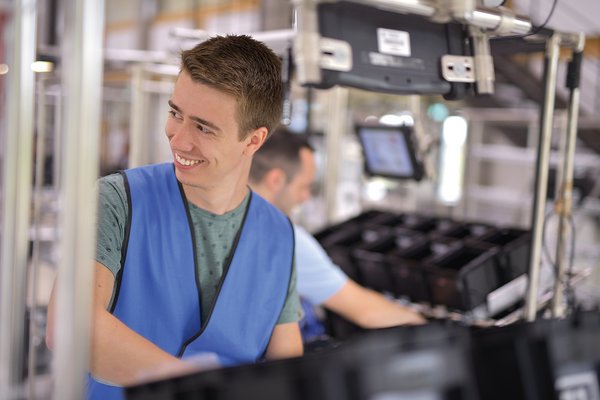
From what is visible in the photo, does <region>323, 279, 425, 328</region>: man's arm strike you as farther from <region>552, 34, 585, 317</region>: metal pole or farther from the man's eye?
the man's eye

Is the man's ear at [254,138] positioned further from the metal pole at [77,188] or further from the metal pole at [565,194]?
the metal pole at [565,194]

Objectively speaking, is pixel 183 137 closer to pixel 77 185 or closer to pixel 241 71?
pixel 241 71

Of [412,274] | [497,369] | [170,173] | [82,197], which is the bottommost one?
[412,274]

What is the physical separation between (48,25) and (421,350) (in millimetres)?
7090

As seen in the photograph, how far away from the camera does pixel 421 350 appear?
982 millimetres

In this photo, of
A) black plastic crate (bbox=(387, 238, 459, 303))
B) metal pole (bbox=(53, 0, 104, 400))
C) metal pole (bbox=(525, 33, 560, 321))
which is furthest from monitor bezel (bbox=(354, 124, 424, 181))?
metal pole (bbox=(53, 0, 104, 400))

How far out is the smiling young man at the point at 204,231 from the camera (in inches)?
54.9

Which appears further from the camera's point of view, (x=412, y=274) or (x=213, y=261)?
(x=412, y=274)

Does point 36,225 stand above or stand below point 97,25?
below

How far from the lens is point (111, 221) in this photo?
4.59 feet

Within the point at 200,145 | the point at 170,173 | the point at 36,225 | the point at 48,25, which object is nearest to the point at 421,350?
the point at 200,145

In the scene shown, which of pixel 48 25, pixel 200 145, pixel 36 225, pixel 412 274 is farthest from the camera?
pixel 48 25

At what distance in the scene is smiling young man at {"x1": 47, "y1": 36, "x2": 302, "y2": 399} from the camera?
1.40 m

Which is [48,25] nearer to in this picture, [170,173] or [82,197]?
[170,173]
